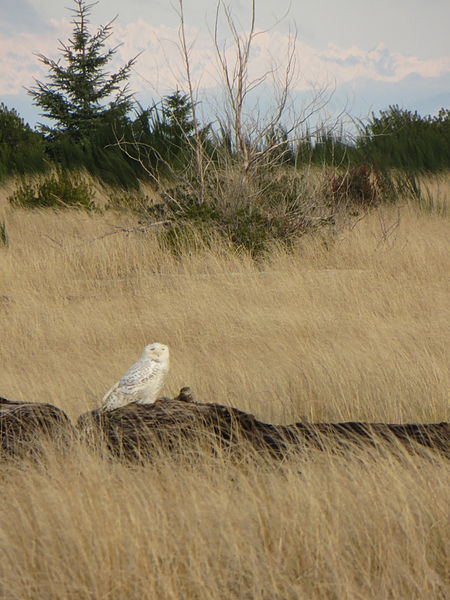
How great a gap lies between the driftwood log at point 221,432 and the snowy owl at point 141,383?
129 mm

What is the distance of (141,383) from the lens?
3537mm

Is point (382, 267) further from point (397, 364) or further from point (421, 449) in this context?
point (421, 449)

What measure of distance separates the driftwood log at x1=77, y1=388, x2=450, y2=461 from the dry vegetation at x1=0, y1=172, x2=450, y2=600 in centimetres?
12

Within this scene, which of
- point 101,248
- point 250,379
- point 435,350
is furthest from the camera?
point 101,248

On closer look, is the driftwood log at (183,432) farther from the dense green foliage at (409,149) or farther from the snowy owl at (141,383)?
the dense green foliage at (409,149)

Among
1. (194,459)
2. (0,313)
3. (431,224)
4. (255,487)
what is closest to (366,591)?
(255,487)

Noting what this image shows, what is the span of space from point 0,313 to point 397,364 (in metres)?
3.58

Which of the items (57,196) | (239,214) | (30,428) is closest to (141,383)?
(30,428)

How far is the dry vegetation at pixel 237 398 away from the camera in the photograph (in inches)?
83.9

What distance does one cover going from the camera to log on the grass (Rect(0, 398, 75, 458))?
3.03m

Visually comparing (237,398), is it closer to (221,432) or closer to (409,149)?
(221,432)

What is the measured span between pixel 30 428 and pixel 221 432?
0.84 m

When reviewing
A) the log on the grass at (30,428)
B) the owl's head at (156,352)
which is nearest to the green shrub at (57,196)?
the owl's head at (156,352)

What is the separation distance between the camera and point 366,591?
2.07 meters
